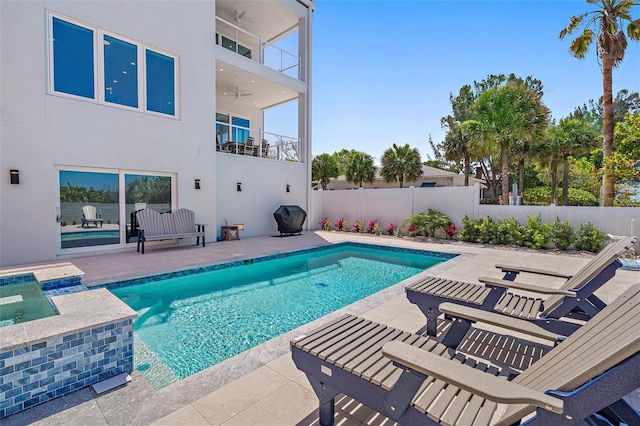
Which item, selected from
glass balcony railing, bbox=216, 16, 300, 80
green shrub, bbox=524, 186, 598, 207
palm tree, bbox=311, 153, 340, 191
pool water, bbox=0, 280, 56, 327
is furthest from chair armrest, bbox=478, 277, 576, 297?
palm tree, bbox=311, 153, 340, 191

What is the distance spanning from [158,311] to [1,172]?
203 inches

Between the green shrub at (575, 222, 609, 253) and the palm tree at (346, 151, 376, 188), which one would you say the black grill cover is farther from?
the palm tree at (346, 151, 376, 188)

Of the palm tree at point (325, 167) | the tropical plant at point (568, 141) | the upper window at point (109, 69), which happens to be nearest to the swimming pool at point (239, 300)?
the upper window at point (109, 69)

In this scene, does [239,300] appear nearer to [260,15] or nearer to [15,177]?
[15,177]

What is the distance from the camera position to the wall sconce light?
685 centimetres

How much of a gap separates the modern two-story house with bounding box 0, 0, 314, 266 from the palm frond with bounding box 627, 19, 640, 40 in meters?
11.7

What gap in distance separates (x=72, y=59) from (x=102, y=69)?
2.00 ft

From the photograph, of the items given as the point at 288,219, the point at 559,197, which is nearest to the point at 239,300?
the point at 288,219

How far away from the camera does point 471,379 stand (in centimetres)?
146

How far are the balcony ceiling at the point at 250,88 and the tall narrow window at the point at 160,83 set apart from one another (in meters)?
2.03

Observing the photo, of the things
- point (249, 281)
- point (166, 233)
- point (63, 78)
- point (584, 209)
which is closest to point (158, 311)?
point (249, 281)

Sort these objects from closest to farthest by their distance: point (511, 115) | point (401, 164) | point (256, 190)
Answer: point (256, 190) < point (511, 115) < point (401, 164)

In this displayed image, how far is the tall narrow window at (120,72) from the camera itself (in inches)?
324

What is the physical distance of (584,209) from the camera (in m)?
9.47
